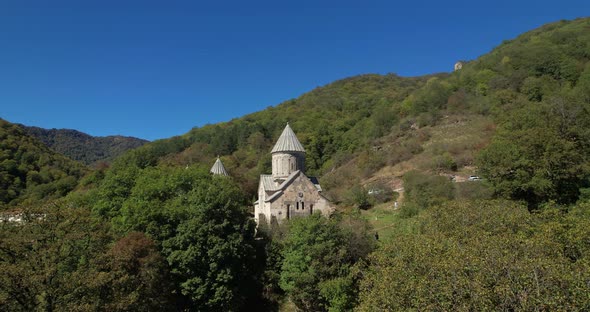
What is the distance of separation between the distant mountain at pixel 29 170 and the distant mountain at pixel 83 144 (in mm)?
50558

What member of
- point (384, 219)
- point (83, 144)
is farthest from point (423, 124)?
point (83, 144)

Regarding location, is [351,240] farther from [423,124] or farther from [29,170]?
[29,170]

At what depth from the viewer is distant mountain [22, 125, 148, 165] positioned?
127000 millimetres

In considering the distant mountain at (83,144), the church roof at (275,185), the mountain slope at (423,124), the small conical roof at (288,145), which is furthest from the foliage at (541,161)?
the distant mountain at (83,144)

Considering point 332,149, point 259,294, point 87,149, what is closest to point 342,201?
point 259,294

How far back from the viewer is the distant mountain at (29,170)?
55156 millimetres

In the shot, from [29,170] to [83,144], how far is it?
86.7 meters

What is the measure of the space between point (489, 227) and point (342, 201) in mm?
28129

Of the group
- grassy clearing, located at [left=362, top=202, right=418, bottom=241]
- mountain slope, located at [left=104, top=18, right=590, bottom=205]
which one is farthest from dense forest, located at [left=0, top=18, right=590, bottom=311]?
mountain slope, located at [left=104, top=18, right=590, bottom=205]

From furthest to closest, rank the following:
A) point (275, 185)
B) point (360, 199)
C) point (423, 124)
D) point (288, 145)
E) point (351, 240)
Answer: point (423, 124) → point (360, 199) → point (288, 145) → point (275, 185) → point (351, 240)

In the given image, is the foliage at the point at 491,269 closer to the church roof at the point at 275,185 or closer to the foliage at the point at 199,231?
the foliage at the point at 199,231

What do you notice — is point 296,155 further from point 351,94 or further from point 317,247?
point 351,94

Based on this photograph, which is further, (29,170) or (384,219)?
(29,170)

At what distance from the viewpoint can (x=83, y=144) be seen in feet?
459
